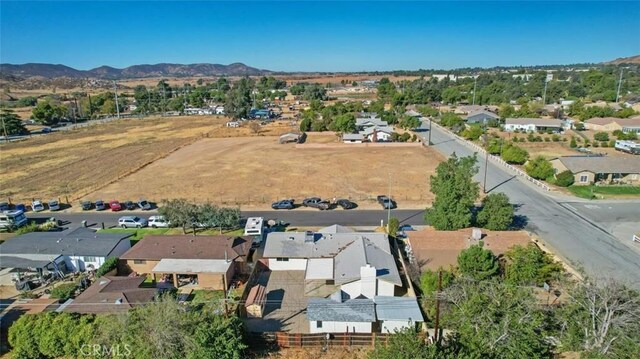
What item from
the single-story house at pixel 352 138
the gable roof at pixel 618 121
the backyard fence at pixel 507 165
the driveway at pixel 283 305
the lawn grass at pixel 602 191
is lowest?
the driveway at pixel 283 305

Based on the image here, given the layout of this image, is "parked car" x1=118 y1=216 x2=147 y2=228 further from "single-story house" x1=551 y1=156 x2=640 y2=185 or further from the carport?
"single-story house" x1=551 y1=156 x2=640 y2=185

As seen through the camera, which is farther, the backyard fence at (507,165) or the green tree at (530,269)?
the backyard fence at (507,165)

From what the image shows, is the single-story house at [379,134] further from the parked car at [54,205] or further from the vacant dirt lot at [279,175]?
the parked car at [54,205]

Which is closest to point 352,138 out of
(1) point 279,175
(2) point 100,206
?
(1) point 279,175

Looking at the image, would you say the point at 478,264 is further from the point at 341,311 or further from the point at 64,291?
the point at 64,291

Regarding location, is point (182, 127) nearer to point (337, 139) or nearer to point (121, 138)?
point (121, 138)

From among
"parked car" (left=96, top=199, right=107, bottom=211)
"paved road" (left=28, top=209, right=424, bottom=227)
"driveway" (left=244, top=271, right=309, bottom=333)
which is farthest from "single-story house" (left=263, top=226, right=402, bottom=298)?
"parked car" (left=96, top=199, right=107, bottom=211)

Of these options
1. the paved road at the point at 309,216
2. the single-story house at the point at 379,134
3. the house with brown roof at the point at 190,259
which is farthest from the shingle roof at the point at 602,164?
the house with brown roof at the point at 190,259
